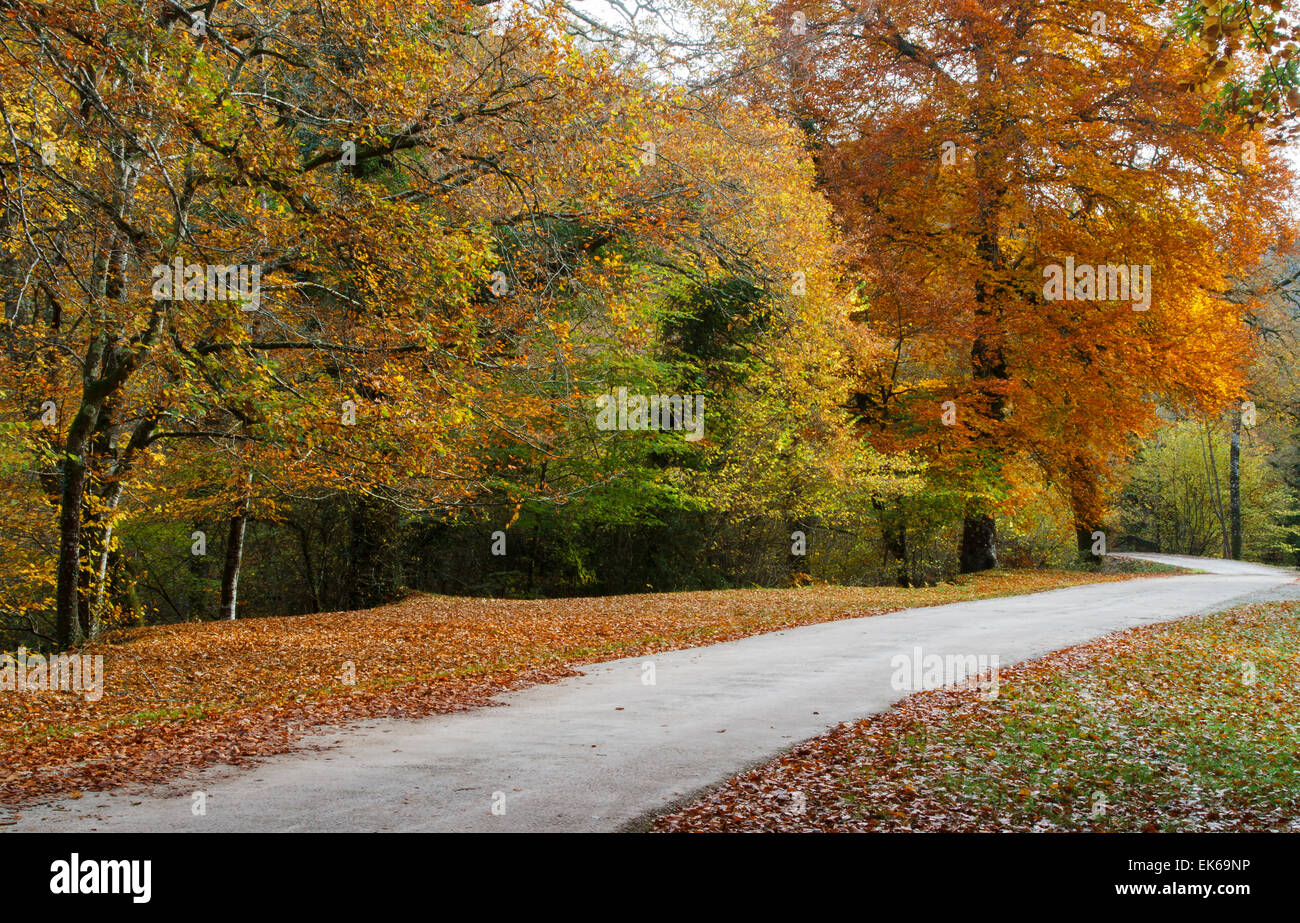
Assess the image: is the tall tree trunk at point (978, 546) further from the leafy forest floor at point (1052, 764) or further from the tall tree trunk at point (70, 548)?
the tall tree trunk at point (70, 548)

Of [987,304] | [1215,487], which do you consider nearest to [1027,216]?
[987,304]

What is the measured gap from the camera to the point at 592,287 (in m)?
14.2

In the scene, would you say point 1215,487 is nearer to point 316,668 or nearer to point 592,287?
point 592,287

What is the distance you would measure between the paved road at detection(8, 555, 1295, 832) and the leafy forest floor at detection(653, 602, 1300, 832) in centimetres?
50

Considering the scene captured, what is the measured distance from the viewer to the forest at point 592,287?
10.5 m

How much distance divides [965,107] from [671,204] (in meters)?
13.1

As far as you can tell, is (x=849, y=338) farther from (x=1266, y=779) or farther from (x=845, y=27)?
(x=1266, y=779)

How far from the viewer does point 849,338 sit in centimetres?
2291

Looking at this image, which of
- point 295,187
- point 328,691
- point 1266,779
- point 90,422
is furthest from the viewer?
point 90,422

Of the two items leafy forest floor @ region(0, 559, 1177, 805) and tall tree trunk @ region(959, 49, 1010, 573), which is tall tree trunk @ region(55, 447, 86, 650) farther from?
tall tree trunk @ region(959, 49, 1010, 573)

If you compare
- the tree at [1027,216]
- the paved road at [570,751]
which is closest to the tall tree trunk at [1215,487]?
the tree at [1027,216]

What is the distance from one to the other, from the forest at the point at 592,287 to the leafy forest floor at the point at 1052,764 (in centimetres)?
458

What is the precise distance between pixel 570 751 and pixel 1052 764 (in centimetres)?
352
